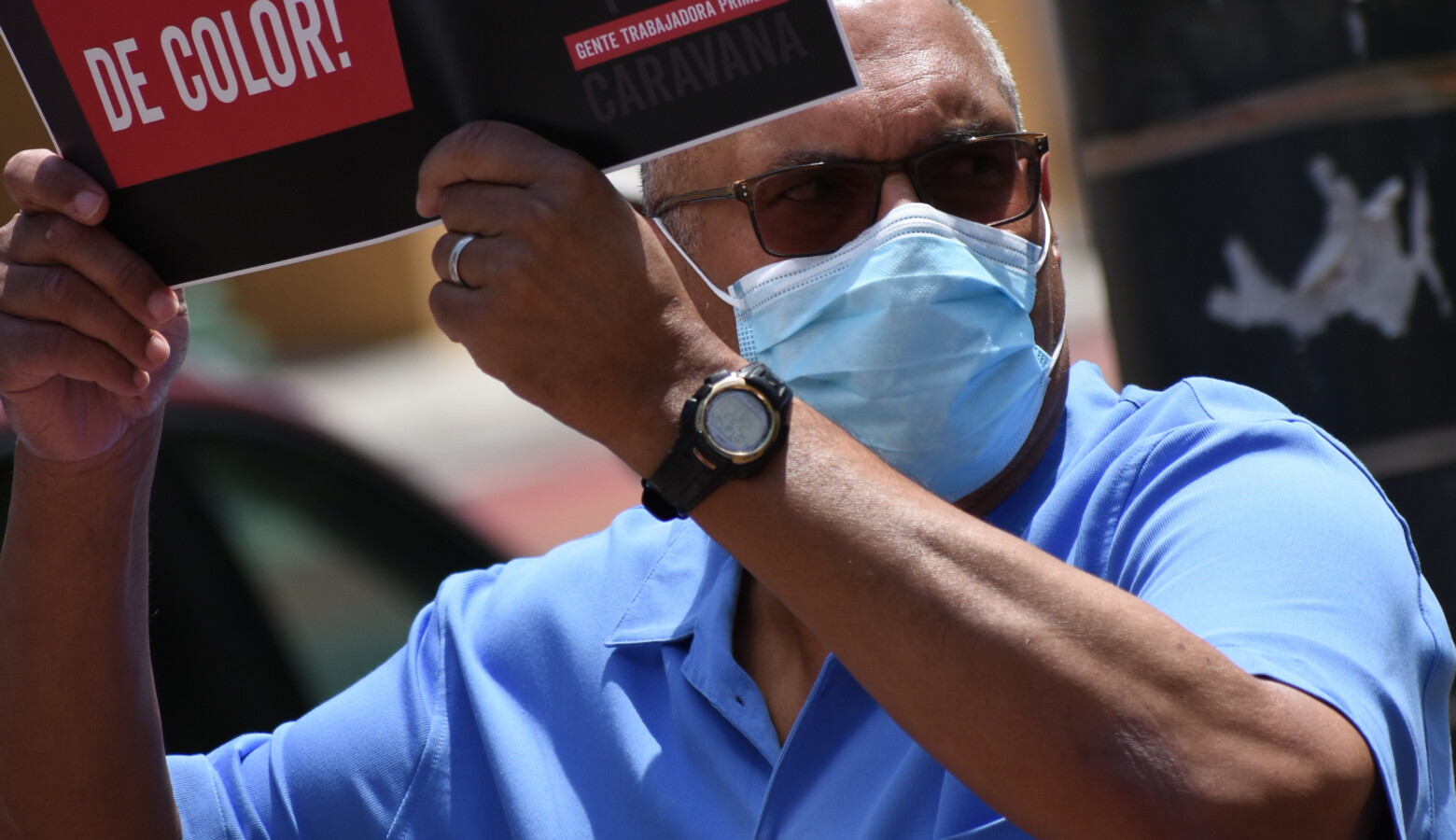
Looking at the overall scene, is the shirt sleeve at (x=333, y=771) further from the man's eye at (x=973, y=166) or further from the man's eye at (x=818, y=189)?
the man's eye at (x=973, y=166)

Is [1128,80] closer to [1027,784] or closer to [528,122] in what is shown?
[528,122]

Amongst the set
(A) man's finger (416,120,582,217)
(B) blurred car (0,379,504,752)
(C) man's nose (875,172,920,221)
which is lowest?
(B) blurred car (0,379,504,752)

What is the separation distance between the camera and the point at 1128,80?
271 cm

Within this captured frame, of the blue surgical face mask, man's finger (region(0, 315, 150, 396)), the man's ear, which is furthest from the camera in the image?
the man's ear

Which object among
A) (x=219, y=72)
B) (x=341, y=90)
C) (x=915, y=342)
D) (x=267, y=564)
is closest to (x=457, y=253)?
(x=341, y=90)

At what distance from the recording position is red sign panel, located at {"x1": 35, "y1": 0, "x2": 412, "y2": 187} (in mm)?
1566

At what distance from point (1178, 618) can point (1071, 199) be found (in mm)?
16579

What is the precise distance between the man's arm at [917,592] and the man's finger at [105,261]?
0.43m

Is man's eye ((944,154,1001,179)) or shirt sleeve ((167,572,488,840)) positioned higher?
man's eye ((944,154,1001,179))

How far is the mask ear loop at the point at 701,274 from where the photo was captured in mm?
2121

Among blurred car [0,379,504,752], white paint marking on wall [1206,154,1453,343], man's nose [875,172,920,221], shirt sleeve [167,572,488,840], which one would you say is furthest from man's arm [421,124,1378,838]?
blurred car [0,379,504,752]

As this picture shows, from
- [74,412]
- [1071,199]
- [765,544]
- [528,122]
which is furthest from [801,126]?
[1071,199]

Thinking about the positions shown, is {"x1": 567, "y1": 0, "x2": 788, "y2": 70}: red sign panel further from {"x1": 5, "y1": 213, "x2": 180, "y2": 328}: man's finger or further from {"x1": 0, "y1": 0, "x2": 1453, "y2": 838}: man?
{"x1": 5, "y1": 213, "x2": 180, "y2": 328}: man's finger

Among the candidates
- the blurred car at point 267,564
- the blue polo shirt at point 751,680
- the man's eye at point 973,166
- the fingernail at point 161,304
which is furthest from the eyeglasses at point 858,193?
the blurred car at point 267,564
